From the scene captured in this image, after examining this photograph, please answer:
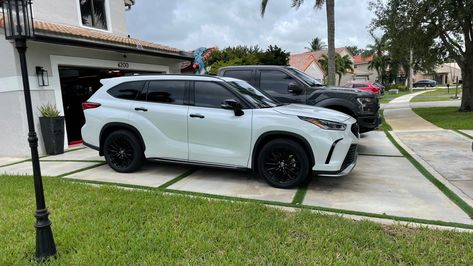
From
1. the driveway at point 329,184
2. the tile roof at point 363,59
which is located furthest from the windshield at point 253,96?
the tile roof at point 363,59

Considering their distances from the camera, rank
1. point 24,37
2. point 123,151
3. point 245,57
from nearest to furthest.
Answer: point 24,37, point 123,151, point 245,57

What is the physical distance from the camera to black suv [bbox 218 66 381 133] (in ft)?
26.7

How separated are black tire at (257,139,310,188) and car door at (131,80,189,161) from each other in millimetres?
1430

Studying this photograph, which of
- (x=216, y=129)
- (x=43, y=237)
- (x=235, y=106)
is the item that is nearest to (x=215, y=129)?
(x=216, y=129)

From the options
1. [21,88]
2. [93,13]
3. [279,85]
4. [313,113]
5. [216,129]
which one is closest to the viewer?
[313,113]

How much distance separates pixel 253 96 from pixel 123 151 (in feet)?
8.82

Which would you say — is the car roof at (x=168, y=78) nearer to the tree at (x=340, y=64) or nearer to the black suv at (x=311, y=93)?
the black suv at (x=311, y=93)

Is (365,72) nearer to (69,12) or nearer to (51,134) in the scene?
(69,12)

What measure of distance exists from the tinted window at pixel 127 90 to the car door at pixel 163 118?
162 mm

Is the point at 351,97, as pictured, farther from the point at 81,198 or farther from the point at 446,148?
the point at 81,198

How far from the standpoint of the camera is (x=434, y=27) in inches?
575

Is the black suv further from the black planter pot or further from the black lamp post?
the black lamp post

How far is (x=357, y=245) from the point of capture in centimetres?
360

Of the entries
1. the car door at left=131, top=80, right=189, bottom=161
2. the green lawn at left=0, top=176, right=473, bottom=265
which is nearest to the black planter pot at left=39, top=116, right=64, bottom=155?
the car door at left=131, top=80, right=189, bottom=161
